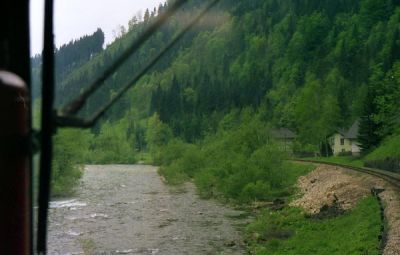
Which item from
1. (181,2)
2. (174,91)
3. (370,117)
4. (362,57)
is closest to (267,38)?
(174,91)

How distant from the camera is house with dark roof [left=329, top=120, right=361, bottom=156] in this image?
7750 centimetres

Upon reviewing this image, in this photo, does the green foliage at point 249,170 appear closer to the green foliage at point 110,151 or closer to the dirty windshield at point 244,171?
the dirty windshield at point 244,171

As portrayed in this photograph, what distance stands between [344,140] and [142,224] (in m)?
56.1

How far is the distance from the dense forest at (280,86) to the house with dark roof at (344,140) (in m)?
2.67

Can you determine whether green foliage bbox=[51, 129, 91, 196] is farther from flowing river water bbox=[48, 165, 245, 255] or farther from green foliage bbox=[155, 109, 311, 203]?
green foliage bbox=[155, 109, 311, 203]

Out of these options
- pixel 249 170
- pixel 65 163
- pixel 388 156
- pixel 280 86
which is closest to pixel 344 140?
pixel 388 156

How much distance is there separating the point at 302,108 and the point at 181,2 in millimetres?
81585

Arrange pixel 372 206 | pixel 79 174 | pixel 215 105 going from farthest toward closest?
pixel 215 105
pixel 79 174
pixel 372 206

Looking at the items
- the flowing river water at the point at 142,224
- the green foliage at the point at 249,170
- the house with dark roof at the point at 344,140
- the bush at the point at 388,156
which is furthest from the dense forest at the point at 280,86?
the flowing river water at the point at 142,224

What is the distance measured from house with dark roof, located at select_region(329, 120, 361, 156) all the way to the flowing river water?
1395 inches

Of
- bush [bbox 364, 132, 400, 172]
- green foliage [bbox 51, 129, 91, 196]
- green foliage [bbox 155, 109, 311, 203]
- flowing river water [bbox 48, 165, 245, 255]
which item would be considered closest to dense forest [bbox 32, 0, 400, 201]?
green foliage [bbox 51, 129, 91, 196]

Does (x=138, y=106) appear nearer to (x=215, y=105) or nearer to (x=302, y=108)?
(x=215, y=105)

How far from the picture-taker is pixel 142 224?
33594mm

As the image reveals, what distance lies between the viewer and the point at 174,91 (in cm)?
15525
